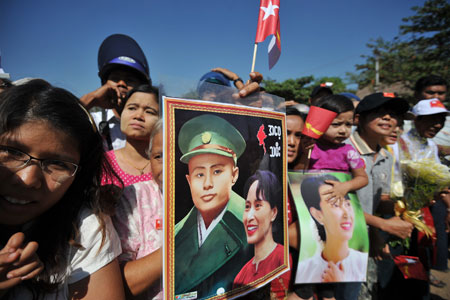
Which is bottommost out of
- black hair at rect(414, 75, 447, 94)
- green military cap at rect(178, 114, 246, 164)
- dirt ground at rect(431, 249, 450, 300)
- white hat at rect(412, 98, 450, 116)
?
dirt ground at rect(431, 249, 450, 300)

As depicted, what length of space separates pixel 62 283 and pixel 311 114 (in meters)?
1.58

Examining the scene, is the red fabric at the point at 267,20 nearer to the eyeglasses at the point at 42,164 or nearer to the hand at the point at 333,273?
the eyeglasses at the point at 42,164

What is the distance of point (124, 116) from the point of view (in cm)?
173

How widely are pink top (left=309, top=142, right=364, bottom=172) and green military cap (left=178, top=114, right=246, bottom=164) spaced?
1321 mm

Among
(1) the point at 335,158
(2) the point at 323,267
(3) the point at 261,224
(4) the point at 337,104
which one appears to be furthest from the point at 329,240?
(4) the point at 337,104

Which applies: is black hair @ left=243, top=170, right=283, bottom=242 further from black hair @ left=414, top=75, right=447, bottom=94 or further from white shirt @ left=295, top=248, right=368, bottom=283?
black hair @ left=414, top=75, right=447, bottom=94

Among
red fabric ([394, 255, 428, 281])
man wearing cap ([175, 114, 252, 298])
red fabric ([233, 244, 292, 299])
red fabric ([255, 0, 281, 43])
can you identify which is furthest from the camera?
red fabric ([394, 255, 428, 281])

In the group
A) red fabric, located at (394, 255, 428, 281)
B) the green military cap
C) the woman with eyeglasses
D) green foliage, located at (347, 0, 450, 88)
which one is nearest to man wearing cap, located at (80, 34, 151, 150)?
the woman with eyeglasses

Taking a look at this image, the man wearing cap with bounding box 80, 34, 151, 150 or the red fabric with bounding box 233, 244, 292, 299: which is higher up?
the man wearing cap with bounding box 80, 34, 151, 150

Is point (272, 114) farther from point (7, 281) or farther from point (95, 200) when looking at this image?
point (7, 281)

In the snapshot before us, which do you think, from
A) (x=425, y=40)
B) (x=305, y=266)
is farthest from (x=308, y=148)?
(x=425, y=40)

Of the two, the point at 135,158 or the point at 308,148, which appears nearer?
the point at 135,158

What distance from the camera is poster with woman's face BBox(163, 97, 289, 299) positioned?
0.88m

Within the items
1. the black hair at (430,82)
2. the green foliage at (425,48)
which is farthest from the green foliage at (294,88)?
the black hair at (430,82)
